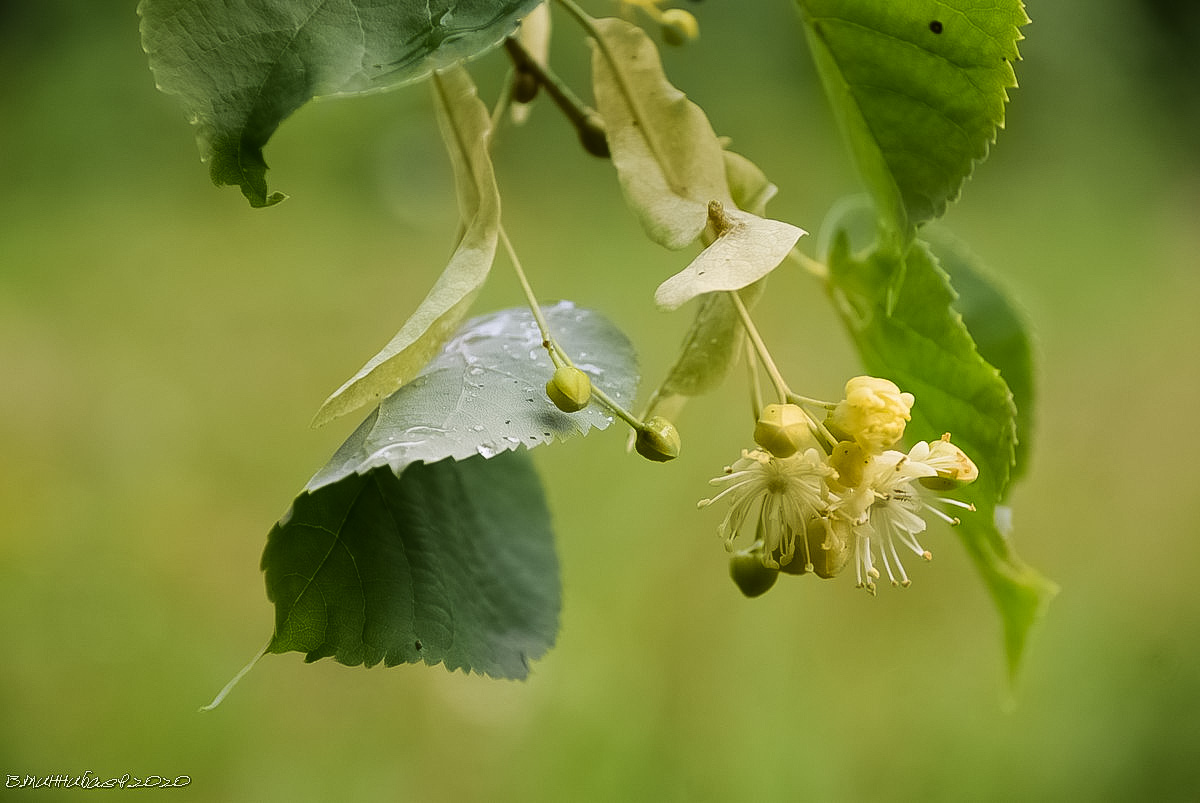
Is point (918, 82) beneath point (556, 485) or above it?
above

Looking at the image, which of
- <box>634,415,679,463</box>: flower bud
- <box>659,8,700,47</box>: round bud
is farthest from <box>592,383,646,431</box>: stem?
<box>659,8,700,47</box>: round bud

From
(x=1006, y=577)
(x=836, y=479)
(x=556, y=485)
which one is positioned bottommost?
(x=556, y=485)

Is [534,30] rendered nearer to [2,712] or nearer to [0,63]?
[2,712]

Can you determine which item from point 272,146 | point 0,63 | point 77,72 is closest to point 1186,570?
point 272,146

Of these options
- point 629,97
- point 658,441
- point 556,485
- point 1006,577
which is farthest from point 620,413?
point 556,485

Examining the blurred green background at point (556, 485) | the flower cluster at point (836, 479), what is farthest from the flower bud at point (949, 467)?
the blurred green background at point (556, 485)

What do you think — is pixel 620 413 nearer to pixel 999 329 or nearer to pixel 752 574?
pixel 752 574

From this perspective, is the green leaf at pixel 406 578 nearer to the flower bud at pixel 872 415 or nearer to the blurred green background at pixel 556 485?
the flower bud at pixel 872 415

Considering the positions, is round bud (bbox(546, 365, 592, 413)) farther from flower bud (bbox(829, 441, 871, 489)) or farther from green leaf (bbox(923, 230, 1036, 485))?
green leaf (bbox(923, 230, 1036, 485))
